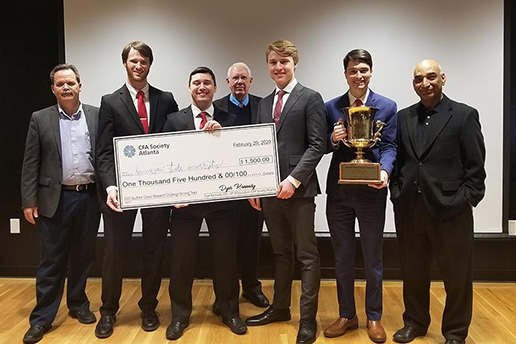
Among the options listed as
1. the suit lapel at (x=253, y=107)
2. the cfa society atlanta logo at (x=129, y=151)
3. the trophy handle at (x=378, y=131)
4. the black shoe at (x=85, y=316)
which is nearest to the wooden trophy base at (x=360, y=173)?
the trophy handle at (x=378, y=131)

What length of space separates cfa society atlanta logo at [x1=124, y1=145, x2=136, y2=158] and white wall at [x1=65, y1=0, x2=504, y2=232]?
140cm

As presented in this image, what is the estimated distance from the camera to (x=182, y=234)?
9.17 ft

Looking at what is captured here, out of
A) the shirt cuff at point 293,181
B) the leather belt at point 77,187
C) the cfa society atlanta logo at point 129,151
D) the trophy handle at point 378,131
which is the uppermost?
the trophy handle at point 378,131

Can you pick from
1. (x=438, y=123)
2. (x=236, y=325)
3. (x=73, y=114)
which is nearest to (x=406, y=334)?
(x=236, y=325)

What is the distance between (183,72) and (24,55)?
1369 mm

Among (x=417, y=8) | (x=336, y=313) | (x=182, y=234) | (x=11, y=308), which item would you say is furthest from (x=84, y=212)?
(x=417, y=8)

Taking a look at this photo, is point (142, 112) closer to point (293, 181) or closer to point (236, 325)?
point (293, 181)

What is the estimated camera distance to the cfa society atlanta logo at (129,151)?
105 inches

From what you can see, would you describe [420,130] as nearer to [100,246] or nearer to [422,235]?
[422,235]

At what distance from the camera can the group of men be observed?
100 inches

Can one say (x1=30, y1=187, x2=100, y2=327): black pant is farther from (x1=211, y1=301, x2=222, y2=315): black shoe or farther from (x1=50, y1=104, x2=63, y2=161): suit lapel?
(x1=211, y1=301, x2=222, y2=315): black shoe

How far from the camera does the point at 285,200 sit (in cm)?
271

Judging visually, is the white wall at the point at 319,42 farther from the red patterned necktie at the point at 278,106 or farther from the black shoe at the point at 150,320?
the black shoe at the point at 150,320

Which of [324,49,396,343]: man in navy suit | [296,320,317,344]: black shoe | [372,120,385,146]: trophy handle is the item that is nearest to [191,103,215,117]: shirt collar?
[324,49,396,343]: man in navy suit
